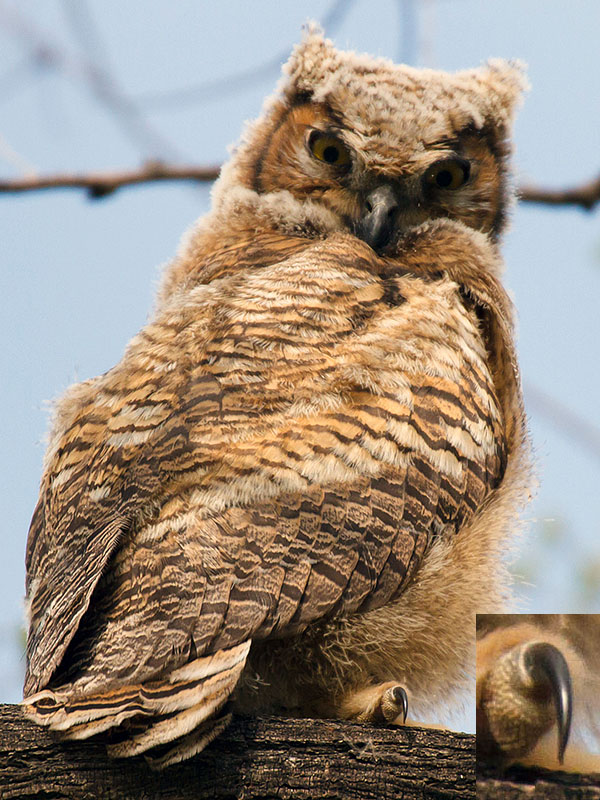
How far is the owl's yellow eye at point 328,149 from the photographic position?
3.54 meters

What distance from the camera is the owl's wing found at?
2.09 meters

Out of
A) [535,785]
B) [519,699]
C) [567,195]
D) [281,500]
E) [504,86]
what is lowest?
[535,785]

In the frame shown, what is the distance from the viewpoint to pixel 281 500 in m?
2.25

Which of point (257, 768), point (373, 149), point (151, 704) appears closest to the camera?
point (151, 704)

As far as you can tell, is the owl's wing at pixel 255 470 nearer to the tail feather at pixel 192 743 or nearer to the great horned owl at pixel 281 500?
the great horned owl at pixel 281 500

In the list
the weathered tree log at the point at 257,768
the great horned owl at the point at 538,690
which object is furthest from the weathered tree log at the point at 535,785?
the weathered tree log at the point at 257,768

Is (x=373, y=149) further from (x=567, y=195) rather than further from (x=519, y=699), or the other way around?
(x=519, y=699)

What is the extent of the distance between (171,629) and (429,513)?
716mm

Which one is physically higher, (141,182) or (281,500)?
(141,182)

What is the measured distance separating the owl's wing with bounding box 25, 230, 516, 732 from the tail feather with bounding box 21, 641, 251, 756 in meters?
0.04

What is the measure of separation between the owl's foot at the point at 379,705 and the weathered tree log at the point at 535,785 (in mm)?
420

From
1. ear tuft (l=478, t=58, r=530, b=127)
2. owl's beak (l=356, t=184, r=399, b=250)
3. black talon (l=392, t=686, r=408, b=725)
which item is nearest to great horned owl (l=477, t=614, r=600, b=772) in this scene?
black talon (l=392, t=686, r=408, b=725)

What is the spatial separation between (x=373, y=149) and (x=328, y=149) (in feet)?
0.69

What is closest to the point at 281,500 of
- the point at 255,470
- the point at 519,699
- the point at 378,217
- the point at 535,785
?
the point at 255,470
